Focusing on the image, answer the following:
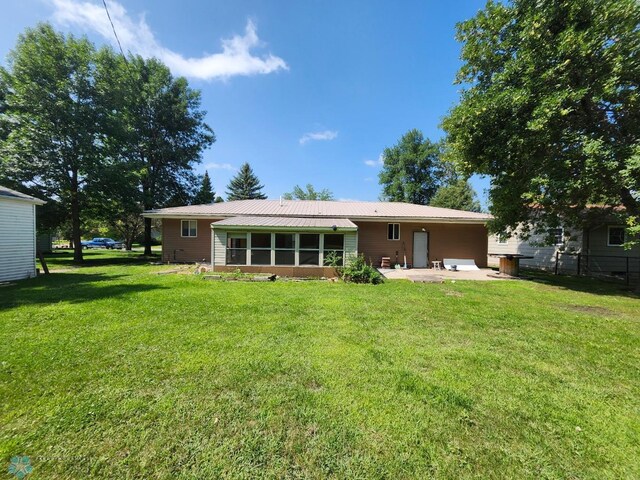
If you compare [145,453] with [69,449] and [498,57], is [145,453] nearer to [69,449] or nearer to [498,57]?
[69,449]

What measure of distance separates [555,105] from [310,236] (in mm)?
8970

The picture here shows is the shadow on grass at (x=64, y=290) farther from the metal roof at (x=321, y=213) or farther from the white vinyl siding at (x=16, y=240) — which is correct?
the metal roof at (x=321, y=213)

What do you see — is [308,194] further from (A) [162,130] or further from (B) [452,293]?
(B) [452,293]

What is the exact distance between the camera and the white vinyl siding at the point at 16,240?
885cm

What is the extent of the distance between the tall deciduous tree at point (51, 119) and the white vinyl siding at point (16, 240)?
6.18 meters

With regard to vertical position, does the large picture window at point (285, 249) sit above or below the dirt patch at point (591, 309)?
above

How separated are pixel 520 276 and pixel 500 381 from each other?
1076cm

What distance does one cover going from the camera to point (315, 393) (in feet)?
9.20

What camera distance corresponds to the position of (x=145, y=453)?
A: 2.02 meters

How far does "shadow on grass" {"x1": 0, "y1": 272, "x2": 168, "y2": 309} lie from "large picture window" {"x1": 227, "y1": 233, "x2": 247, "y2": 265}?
3.28 metres

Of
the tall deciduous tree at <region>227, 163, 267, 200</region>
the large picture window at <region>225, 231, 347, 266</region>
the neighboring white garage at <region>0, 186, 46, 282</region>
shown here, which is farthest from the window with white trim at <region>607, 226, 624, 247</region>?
the tall deciduous tree at <region>227, 163, 267, 200</region>

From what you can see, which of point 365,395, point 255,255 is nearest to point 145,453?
point 365,395

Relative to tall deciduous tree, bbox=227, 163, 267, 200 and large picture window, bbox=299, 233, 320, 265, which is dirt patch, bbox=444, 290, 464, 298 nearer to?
large picture window, bbox=299, 233, 320, 265

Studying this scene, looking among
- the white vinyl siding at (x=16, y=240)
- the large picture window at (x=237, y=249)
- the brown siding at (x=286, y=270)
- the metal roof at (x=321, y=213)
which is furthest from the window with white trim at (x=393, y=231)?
the white vinyl siding at (x=16, y=240)
